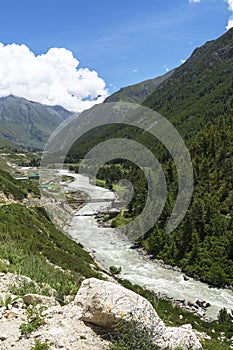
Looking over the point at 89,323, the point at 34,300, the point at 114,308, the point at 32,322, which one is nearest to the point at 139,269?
the point at 34,300

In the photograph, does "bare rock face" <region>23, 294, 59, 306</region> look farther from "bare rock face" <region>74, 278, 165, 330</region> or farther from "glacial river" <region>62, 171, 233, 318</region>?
"glacial river" <region>62, 171, 233, 318</region>

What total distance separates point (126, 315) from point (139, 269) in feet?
129

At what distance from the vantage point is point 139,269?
44.4 meters

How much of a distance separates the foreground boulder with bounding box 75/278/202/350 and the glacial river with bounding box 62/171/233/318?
26.9 m

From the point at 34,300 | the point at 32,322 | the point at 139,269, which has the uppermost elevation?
the point at 32,322

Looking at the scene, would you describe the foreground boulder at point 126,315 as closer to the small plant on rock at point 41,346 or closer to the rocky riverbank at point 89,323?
the rocky riverbank at point 89,323

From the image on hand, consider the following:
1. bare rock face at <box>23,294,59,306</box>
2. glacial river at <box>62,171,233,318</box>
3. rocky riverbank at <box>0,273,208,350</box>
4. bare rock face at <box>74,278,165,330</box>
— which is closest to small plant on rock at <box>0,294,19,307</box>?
bare rock face at <box>23,294,59,306</box>

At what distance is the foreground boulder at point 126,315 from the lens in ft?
21.7

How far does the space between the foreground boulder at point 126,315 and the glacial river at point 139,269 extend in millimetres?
26910

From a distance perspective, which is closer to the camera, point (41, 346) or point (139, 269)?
point (41, 346)

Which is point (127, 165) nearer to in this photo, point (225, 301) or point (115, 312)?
point (225, 301)

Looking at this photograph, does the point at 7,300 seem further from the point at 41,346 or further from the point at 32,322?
the point at 41,346

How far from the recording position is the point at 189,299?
112ft

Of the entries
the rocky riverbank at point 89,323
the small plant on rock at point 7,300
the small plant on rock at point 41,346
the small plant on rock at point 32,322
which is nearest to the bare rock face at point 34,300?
the small plant on rock at point 7,300
